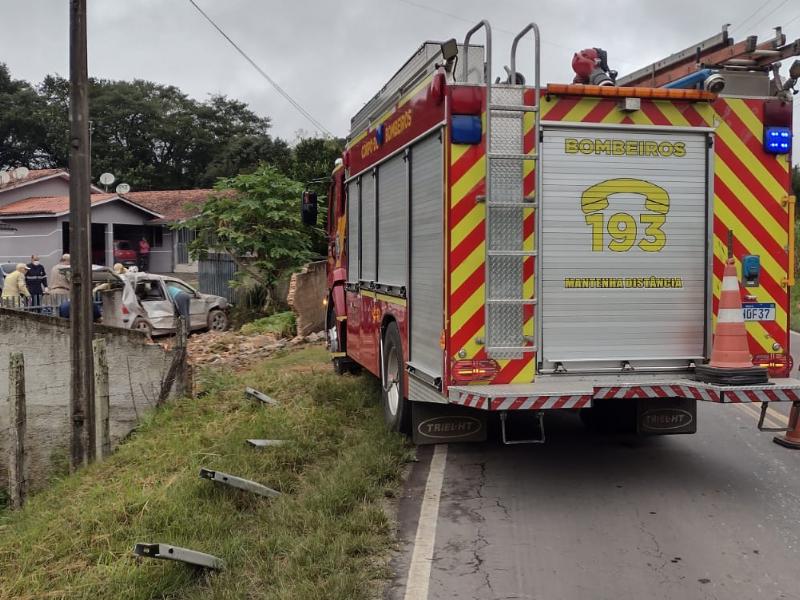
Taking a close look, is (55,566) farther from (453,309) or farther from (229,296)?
(229,296)

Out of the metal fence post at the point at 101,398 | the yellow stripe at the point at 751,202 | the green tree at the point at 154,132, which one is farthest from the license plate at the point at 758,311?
the green tree at the point at 154,132

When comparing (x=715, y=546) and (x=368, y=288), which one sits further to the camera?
(x=368, y=288)

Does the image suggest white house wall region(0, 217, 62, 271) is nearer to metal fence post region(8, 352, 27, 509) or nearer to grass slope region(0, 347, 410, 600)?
metal fence post region(8, 352, 27, 509)

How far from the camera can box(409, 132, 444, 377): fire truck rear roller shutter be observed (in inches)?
238

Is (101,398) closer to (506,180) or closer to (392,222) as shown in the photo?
(392,222)

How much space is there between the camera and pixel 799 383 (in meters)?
5.91

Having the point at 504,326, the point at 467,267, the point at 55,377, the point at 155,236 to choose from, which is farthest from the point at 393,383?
the point at 155,236

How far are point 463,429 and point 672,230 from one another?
7.38 feet

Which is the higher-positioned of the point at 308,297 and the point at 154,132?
the point at 154,132

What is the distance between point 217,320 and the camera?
1941 centimetres

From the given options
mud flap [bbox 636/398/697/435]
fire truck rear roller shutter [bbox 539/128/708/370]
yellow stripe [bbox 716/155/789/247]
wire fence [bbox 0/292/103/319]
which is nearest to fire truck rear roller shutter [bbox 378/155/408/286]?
fire truck rear roller shutter [bbox 539/128/708/370]

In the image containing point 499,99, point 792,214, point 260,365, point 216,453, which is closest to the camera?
point 499,99

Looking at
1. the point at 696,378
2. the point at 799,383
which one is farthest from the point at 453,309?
the point at 799,383

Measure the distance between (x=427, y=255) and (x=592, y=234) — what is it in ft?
4.18
